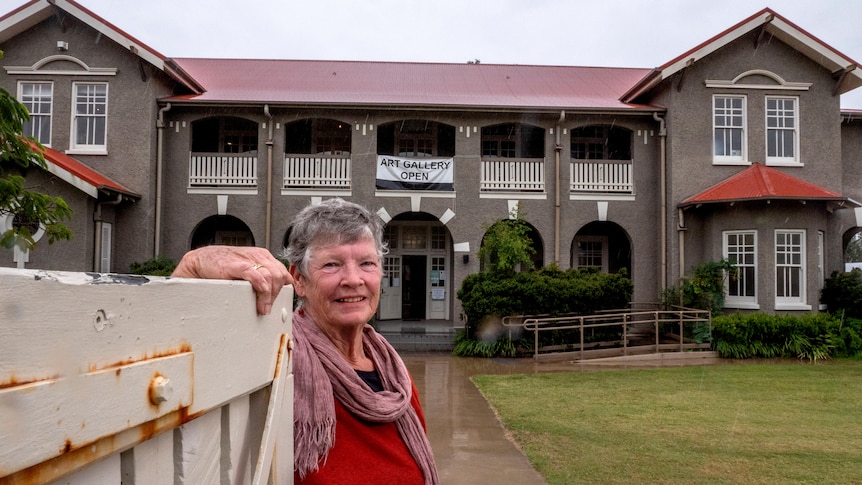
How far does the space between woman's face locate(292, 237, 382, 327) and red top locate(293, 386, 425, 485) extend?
0.32 meters

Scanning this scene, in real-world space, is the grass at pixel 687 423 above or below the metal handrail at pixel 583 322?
below

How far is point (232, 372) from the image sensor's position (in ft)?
3.41

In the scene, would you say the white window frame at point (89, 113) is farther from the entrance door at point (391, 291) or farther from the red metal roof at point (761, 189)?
the red metal roof at point (761, 189)

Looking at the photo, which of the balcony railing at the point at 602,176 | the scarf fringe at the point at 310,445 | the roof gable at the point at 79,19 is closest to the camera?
the scarf fringe at the point at 310,445

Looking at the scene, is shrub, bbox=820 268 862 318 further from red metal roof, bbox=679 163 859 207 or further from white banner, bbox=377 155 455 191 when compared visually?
white banner, bbox=377 155 455 191

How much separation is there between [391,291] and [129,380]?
56.6 ft

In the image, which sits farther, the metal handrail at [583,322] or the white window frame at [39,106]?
the white window frame at [39,106]

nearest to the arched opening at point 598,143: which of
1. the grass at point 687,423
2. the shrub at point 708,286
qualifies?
the shrub at point 708,286

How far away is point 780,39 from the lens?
15.1 meters

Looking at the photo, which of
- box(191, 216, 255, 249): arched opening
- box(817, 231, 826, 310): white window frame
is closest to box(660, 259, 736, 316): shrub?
box(817, 231, 826, 310): white window frame

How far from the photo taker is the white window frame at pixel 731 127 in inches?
595

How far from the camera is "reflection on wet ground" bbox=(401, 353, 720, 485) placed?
17.0 feet

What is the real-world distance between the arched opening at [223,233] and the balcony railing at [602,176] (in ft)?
32.2

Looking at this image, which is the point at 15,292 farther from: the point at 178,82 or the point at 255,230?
the point at 178,82
